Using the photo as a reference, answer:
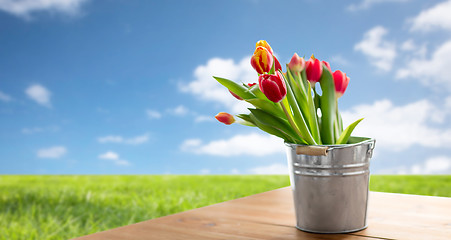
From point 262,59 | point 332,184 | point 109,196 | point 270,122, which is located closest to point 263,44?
point 262,59

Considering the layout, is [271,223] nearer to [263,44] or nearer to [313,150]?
[313,150]

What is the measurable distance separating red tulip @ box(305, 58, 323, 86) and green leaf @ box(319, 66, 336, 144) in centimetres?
1

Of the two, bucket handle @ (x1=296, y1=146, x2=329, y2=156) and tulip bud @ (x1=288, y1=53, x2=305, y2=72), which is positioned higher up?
tulip bud @ (x1=288, y1=53, x2=305, y2=72)

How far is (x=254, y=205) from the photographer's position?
1064 mm

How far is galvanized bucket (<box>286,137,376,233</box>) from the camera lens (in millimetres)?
752

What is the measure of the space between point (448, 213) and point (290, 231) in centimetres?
42

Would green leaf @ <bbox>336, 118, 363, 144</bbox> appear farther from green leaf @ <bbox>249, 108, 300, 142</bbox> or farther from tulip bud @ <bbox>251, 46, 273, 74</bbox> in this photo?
tulip bud @ <bbox>251, 46, 273, 74</bbox>

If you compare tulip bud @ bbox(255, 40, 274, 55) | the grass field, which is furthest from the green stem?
the grass field

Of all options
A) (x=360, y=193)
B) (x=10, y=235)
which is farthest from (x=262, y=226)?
(x=10, y=235)

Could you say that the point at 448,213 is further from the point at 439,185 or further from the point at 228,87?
the point at 439,185

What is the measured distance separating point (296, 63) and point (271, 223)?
335mm

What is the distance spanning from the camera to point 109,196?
2982 mm

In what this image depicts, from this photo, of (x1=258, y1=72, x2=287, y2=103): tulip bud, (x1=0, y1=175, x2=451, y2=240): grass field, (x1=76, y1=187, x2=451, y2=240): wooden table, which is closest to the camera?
(x1=258, y1=72, x2=287, y2=103): tulip bud

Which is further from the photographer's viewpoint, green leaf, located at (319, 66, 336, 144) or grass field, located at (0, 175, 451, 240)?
grass field, located at (0, 175, 451, 240)
